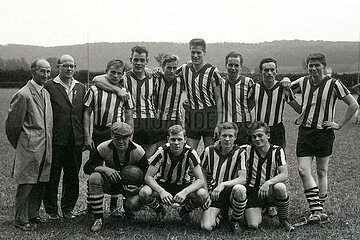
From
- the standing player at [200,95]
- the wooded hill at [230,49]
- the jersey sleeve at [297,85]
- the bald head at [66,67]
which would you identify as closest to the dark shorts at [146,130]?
the standing player at [200,95]

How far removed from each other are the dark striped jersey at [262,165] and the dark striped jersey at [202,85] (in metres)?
0.95

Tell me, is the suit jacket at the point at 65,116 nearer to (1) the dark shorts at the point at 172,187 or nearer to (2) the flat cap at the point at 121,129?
(2) the flat cap at the point at 121,129

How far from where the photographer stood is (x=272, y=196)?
502 centimetres

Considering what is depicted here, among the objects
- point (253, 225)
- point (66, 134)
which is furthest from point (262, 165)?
point (66, 134)

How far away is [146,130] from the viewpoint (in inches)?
232

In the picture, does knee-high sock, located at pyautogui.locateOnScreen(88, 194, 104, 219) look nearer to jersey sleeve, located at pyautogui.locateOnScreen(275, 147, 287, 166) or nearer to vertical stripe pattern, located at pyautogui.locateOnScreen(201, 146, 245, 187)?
vertical stripe pattern, located at pyautogui.locateOnScreen(201, 146, 245, 187)

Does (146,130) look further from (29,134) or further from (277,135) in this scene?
(277,135)

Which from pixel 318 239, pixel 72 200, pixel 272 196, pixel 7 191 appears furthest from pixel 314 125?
pixel 7 191

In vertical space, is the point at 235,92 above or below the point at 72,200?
above

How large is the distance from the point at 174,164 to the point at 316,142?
67.5 inches

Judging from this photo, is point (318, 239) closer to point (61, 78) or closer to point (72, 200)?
point (72, 200)

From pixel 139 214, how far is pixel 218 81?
6.31 ft

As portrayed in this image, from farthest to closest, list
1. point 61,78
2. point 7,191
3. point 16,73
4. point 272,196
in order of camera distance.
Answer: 1. point 16,73
2. point 7,191
3. point 61,78
4. point 272,196

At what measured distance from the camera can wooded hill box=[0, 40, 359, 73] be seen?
2130 inches
